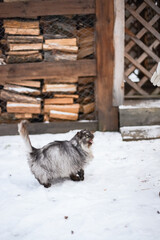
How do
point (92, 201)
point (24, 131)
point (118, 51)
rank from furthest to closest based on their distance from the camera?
point (118, 51) → point (24, 131) → point (92, 201)

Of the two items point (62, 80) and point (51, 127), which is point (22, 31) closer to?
point (62, 80)

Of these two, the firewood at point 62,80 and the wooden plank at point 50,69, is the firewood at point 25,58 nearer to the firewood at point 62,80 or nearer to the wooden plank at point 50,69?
the wooden plank at point 50,69

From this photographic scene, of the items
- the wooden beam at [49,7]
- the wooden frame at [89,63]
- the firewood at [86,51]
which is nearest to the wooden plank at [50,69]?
the wooden frame at [89,63]

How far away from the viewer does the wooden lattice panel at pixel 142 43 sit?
571cm

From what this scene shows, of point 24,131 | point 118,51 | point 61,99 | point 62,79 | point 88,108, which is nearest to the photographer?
point 24,131

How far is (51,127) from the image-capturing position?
529cm

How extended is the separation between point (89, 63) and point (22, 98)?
59.4 inches

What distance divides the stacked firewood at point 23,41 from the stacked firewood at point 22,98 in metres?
0.48

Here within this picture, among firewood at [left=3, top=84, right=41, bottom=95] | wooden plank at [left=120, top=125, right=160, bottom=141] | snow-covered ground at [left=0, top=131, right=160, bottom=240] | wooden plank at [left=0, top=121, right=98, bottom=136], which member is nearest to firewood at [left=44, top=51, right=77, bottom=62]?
firewood at [left=3, top=84, right=41, bottom=95]

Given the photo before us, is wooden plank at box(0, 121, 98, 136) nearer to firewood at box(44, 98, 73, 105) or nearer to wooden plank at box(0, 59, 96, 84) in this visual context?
firewood at box(44, 98, 73, 105)

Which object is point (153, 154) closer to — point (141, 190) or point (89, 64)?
point (141, 190)

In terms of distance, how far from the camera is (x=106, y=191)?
300cm

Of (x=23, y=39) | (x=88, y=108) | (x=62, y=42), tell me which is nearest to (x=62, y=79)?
(x=62, y=42)

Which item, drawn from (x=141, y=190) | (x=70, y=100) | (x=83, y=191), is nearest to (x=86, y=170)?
(x=83, y=191)
